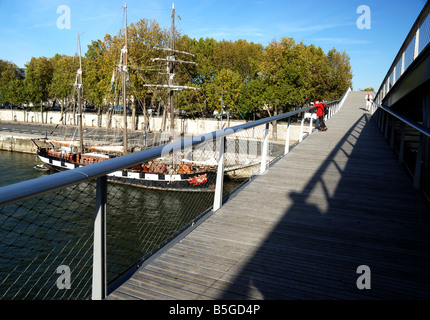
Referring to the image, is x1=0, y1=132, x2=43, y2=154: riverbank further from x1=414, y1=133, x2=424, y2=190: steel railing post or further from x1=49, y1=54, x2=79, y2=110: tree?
x1=414, y1=133, x2=424, y2=190: steel railing post

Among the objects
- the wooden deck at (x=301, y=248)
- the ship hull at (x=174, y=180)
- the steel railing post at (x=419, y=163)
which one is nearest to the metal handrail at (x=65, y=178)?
the wooden deck at (x=301, y=248)

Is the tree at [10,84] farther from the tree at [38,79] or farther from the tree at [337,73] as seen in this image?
the tree at [337,73]

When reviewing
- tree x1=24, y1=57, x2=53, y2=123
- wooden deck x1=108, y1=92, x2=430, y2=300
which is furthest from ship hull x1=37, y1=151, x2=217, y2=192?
tree x1=24, y1=57, x2=53, y2=123

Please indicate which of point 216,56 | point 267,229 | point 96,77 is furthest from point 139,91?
point 267,229

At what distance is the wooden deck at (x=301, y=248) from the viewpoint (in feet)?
8.77

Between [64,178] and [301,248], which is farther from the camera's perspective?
[301,248]

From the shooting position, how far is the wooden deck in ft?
8.77

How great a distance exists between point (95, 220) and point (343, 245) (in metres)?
2.57

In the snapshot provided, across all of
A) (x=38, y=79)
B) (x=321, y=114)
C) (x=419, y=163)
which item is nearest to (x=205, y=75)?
(x=38, y=79)

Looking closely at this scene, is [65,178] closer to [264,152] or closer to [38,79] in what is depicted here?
[264,152]

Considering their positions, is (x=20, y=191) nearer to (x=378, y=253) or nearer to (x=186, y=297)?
(x=186, y=297)

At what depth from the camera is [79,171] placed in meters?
2.10

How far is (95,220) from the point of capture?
2.34 meters
